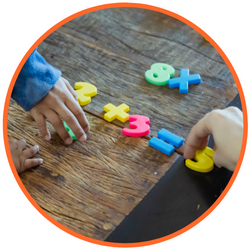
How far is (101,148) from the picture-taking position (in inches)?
42.8

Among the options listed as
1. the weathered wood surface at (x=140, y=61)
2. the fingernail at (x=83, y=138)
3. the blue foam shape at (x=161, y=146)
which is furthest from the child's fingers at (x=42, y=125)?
the blue foam shape at (x=161, y=146)

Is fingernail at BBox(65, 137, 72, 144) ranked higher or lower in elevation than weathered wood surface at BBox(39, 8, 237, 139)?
lower

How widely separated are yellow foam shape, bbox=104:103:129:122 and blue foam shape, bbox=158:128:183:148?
16cm

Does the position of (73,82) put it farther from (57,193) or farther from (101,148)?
(57,193)

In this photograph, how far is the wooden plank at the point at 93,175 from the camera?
0.90 metres

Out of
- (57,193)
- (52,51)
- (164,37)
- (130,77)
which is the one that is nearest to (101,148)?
(57,193)

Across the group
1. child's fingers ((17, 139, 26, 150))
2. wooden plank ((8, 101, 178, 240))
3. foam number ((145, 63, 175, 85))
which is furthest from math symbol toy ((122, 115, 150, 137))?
child's fingers ((17, 139, 26, 150))

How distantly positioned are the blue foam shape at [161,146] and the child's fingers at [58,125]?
291 mm

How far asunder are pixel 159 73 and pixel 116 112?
0.33 m

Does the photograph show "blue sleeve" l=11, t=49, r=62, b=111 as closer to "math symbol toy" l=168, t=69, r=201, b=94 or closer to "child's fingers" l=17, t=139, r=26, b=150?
"child's fingers" l=17, t=139, r=26, b=150

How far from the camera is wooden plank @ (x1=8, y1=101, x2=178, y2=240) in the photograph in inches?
35.6

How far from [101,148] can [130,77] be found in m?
0.45

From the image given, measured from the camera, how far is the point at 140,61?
1498 millimetres

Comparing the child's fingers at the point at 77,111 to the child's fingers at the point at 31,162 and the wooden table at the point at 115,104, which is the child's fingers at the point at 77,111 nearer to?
the wooden table at the point at 115,104
